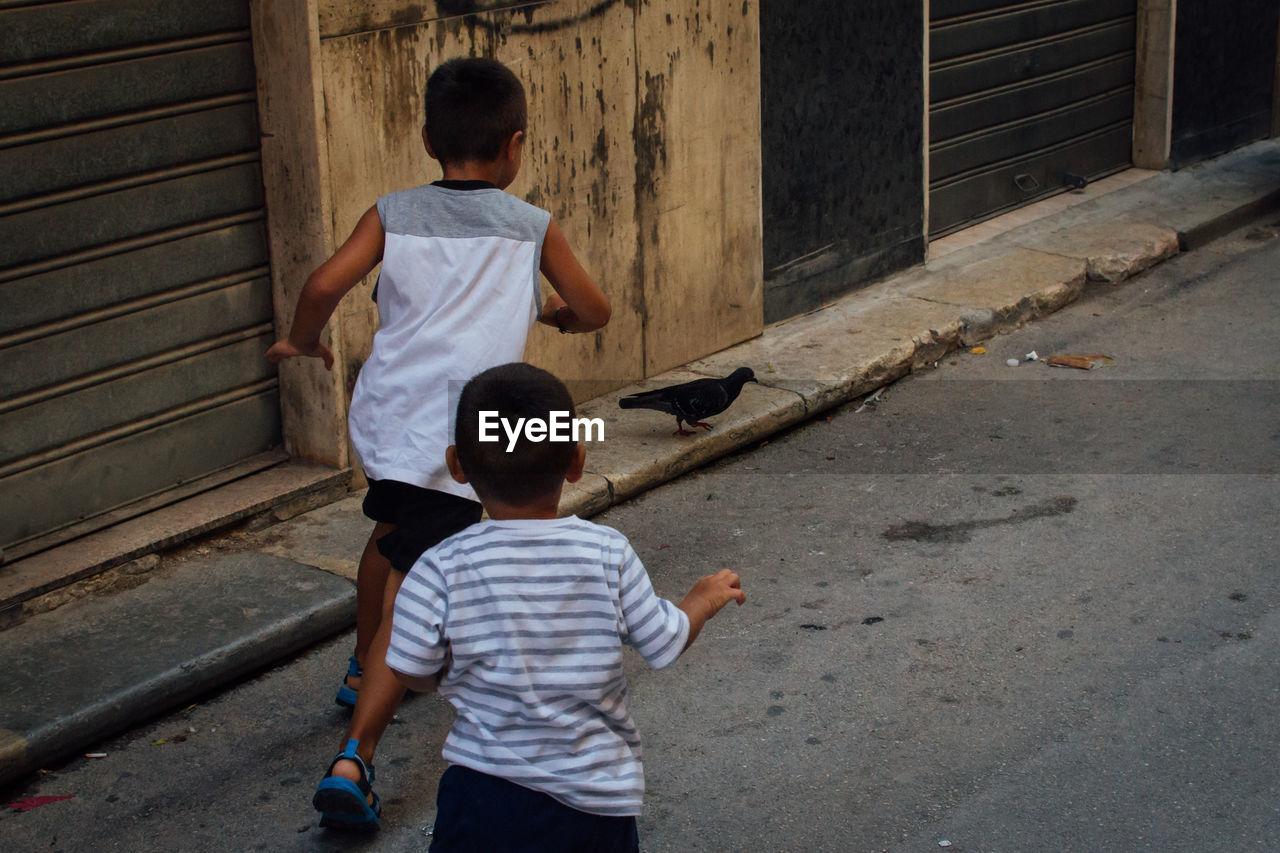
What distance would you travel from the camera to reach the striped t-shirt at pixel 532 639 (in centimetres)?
245

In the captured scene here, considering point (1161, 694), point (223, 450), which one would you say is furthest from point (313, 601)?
point (1161, 694)

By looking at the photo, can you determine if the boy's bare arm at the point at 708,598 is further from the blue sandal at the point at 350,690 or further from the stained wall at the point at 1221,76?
the stained wall at the point at 1221,76

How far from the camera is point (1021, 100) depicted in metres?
9.97

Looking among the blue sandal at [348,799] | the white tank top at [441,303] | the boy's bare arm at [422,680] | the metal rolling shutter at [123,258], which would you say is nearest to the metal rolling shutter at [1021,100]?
the metal rolling shutter at [123,258]

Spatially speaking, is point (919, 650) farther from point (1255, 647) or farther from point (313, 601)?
point (313, 601)

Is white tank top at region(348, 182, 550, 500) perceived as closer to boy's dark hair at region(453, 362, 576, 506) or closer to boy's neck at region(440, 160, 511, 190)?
boy's neck at region(440, 160, 511, 190)

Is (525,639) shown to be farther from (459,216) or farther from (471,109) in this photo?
(471,109)

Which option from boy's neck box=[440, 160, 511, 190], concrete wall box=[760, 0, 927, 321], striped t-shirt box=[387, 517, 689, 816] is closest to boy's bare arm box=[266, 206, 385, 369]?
boy's neck box=[440, 160, 511, 190]

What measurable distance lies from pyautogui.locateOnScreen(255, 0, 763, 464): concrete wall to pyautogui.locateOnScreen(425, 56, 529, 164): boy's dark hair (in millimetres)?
2029

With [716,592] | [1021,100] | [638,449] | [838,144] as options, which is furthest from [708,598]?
[1021,100]

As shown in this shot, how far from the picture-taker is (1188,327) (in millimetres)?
7941

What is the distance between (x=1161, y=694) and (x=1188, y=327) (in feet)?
13.6

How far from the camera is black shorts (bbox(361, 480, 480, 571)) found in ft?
12.0

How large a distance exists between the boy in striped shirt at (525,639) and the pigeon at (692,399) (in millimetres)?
3631
